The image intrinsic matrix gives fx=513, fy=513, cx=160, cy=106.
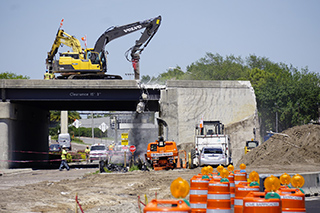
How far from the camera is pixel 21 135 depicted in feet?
133

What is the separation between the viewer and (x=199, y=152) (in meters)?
33.4

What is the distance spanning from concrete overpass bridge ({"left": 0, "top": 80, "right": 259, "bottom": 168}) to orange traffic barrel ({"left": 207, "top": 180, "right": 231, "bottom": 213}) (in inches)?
1166

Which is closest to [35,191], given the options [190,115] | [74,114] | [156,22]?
[190,115]

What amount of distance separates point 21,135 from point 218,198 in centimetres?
3370

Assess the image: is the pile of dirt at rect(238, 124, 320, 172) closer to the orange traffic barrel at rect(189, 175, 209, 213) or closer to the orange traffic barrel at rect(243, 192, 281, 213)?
the orange traffic barrel at rect(189, 175, 209, 213)

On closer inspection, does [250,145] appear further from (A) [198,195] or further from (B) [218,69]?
(B) [218,69]

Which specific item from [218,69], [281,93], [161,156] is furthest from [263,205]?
[218,69]

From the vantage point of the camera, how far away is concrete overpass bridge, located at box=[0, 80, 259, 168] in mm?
37938

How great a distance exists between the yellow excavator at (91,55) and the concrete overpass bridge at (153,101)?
2.21 meters

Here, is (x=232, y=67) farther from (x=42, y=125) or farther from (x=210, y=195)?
(x=210, y=195)

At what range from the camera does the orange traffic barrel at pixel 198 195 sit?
32.0 feet

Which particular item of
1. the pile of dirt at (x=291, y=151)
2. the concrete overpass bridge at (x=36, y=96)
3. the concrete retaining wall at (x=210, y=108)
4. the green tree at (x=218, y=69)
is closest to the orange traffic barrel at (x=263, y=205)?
the pile of dirt at (x=291, y=151)

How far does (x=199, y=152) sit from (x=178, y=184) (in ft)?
91.3

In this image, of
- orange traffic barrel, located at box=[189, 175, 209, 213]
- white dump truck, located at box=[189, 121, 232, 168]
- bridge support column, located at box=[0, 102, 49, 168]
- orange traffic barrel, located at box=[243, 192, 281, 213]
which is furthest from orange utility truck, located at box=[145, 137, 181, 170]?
orange traffic barrel, located at box=[243, 192, 281, 213]
